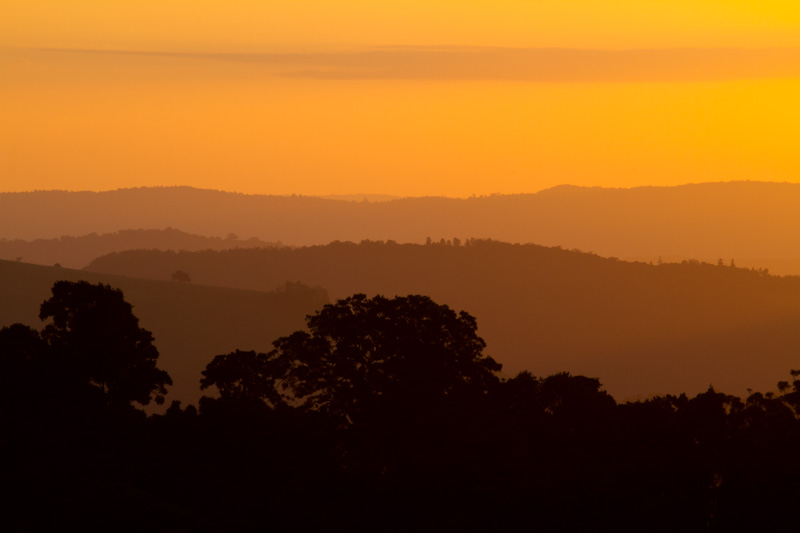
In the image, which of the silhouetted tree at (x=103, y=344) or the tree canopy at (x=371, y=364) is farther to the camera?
the tree canopy at (x=371, y=364)

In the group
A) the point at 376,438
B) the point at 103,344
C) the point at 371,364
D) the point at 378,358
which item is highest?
the point at 378,358

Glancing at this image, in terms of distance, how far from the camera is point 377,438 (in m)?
59.7

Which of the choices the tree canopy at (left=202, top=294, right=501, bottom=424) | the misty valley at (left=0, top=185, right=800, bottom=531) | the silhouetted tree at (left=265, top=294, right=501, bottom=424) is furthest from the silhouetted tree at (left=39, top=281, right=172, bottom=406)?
the silhouetted tree at (left=265, top=294, right=501, bottom=424)

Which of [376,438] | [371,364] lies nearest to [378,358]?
[371,364]

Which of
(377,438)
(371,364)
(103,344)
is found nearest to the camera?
(377,438)

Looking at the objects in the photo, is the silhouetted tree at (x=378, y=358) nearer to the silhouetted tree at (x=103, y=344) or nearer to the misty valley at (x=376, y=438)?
the misty valley at (x=376, y=438)

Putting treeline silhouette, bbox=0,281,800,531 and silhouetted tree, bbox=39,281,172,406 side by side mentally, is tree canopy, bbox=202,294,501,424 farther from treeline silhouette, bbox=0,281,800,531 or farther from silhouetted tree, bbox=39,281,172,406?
silhouetted tree, bbox=39,281,172,406

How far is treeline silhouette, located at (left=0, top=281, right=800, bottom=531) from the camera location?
53.1 meters

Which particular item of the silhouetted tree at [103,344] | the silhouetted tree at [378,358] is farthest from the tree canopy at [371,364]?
the silhouetted tree at [103,344]

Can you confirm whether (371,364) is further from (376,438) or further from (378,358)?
(376,438)

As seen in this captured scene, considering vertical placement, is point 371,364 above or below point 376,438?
above

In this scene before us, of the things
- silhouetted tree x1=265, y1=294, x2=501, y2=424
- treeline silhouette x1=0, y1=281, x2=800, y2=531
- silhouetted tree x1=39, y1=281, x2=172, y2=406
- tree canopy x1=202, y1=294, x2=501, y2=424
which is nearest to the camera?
treeline silhouette x1=0, y1=281, x2=800, y2=531

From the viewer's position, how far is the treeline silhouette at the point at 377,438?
53.1 meters

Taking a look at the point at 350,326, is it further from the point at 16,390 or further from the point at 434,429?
the point at 16,390
